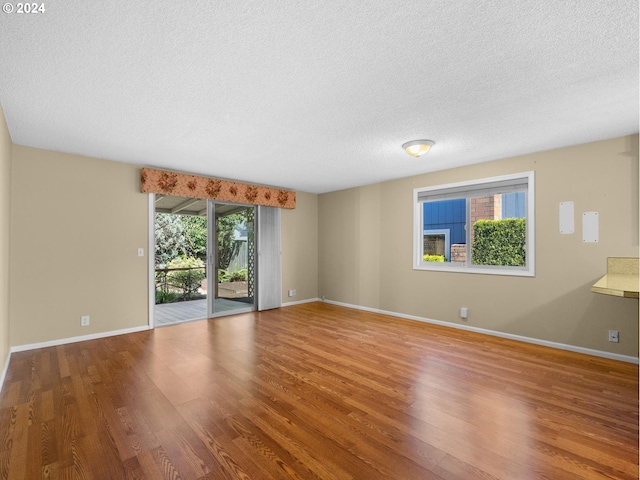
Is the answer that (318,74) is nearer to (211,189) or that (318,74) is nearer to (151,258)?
(211,189)

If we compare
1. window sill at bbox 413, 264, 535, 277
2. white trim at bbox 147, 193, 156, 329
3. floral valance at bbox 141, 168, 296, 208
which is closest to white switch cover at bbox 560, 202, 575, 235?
window sill at bbox 413, 264, 535, 277

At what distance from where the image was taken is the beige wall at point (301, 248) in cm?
624

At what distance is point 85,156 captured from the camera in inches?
156

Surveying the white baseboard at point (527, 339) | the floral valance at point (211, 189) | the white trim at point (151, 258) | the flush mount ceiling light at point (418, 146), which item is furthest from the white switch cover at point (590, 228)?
the white trim at point (151, 258)

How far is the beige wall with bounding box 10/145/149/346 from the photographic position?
3527 millimetres

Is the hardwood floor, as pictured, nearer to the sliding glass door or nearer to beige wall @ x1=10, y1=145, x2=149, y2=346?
beige wall @ x1=10, y1=145, x2=149, y2=346

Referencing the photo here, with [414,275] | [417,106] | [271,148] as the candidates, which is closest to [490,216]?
[414,275]

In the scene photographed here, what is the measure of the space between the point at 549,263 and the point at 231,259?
4.88 meters

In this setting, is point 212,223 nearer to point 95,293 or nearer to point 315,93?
point 95,293

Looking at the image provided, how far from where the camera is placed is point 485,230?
15.3ft

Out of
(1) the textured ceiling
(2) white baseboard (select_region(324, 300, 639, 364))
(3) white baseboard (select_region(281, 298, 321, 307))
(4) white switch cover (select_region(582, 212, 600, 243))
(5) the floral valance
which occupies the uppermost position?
(1) the textured ceiling

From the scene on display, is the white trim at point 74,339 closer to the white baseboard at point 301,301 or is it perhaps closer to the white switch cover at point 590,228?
the white baseboard at point 301,301

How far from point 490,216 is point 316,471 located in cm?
447

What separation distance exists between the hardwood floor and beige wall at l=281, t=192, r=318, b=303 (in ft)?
8.58
